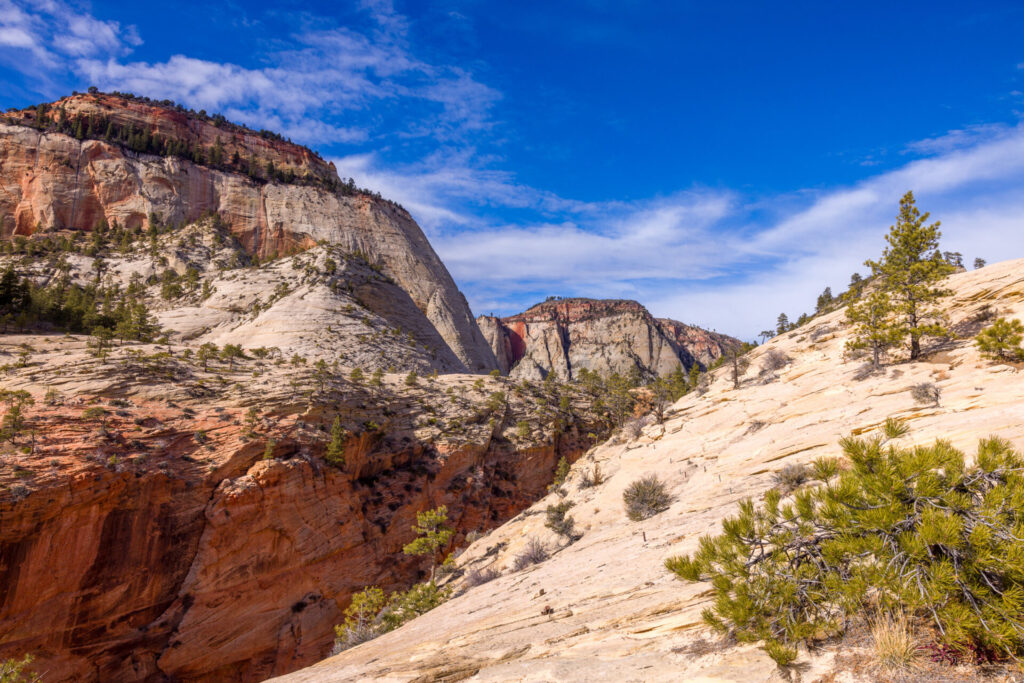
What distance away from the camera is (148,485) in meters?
20.6

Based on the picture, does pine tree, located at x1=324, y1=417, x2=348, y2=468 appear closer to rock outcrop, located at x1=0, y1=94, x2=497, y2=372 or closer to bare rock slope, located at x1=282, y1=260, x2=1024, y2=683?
bare rock slope, located at x1=282, y1=260, x2=1024, y2=683

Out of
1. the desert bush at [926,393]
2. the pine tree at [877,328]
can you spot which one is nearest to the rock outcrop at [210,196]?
the pine tree at [877,328]

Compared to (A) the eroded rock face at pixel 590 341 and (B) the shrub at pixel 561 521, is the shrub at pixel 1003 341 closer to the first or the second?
(B) the shrub at pixel 561 521

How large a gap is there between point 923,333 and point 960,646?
1732 cm

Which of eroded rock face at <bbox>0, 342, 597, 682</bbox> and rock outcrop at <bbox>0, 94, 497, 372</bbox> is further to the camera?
rock outcrop at <bbox>0, 94, 497, 372</bbox>

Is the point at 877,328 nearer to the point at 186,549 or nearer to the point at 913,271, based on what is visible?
the point at 913,271

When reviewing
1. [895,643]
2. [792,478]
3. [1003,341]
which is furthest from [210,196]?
[895,643]

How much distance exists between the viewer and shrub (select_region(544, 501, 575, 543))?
47.8ft

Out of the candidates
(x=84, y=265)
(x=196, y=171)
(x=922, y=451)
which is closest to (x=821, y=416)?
(x=922, y=451)

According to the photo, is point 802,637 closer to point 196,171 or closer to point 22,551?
point 22,551

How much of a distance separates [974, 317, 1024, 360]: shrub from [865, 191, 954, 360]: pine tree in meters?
3.63

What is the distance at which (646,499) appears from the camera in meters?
13.4

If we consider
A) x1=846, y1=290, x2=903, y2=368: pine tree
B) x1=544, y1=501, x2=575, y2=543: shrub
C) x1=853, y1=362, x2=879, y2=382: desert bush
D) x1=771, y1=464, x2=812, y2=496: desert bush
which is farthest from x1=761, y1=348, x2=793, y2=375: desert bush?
x1=771, y1=464, x2=812, y2=496: desert bush

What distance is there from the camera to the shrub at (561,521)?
47.8 ft
